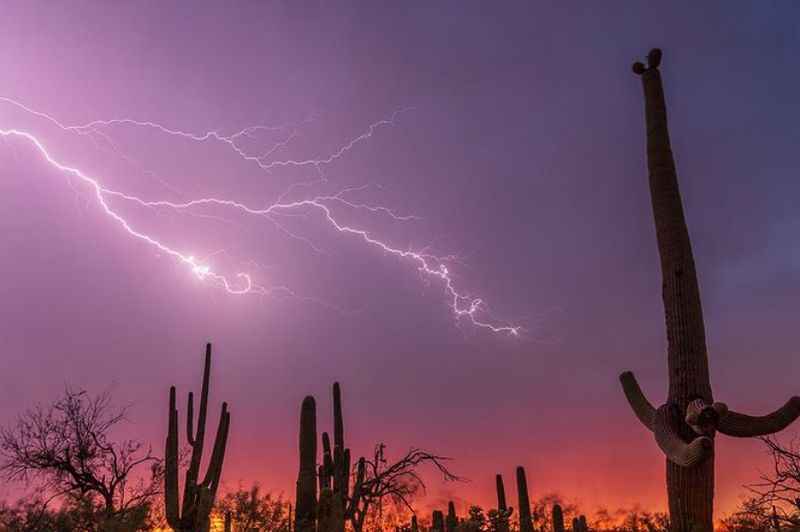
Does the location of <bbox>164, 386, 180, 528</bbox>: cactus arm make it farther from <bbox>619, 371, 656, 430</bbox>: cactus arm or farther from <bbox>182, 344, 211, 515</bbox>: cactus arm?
<bbox>619, 371, 656, 430</bbox>: cactus arm

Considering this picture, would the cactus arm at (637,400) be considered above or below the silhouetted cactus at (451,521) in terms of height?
above

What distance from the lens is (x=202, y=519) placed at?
1348 centimetres

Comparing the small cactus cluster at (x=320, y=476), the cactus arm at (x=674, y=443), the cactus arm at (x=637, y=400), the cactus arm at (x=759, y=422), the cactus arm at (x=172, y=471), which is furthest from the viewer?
the cactus arm at (x=172, y=471)

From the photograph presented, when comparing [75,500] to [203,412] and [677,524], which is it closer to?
[203,412]

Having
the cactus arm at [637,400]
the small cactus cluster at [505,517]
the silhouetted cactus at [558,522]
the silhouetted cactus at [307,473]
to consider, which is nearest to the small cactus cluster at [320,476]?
the silhouetted cactus at [307,473]

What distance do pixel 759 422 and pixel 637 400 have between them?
57.7 inches

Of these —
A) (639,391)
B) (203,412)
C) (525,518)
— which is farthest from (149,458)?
(639,391)

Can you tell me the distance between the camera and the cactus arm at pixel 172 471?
61.0 ft

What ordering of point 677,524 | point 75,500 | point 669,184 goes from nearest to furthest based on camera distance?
point 677,524 < point 669,184 < point 75,500

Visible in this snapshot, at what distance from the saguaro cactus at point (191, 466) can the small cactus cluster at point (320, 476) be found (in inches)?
105

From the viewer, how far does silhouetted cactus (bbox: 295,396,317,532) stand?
639 inches

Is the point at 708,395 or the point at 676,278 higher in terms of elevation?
the point at 676,278

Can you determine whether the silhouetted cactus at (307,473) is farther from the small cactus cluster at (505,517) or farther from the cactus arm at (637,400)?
the cactus arm at (637,400)

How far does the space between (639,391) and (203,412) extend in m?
13.2
